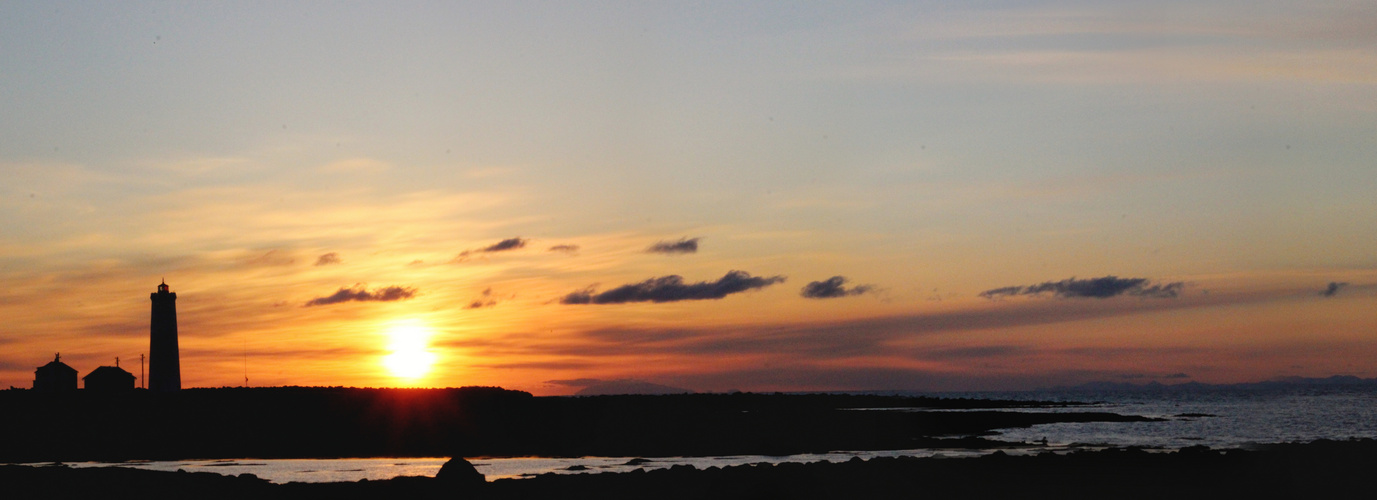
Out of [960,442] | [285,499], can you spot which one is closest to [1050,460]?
[960,442]

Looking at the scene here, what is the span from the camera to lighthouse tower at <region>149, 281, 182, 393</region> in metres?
78.4

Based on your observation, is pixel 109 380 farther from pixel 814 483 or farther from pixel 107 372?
pixel 814 483

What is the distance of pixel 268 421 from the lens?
213 ft

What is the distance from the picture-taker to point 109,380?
79250 millimetres

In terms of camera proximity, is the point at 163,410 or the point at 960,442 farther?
the point at 163,410

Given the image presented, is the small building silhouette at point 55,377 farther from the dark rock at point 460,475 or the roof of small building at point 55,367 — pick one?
the dark rock at point 460,475

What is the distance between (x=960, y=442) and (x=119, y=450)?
122ft

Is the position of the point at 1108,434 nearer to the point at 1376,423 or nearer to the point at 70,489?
the point at 1376,423

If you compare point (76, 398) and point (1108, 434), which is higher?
point (76, 398)

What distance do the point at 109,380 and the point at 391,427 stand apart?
86.9 feet

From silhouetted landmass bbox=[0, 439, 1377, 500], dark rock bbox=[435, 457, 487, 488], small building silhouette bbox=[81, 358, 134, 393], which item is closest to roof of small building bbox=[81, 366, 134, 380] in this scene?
small building silhouette bbox=[81, 358, 134, 393]

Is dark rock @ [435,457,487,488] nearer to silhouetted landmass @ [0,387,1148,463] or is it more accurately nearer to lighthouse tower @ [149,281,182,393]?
silhouetted landmass @ [0,387,1148,463]

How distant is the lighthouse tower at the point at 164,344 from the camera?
78438 millimetres

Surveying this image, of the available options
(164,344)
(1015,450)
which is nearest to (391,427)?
(164,344)
